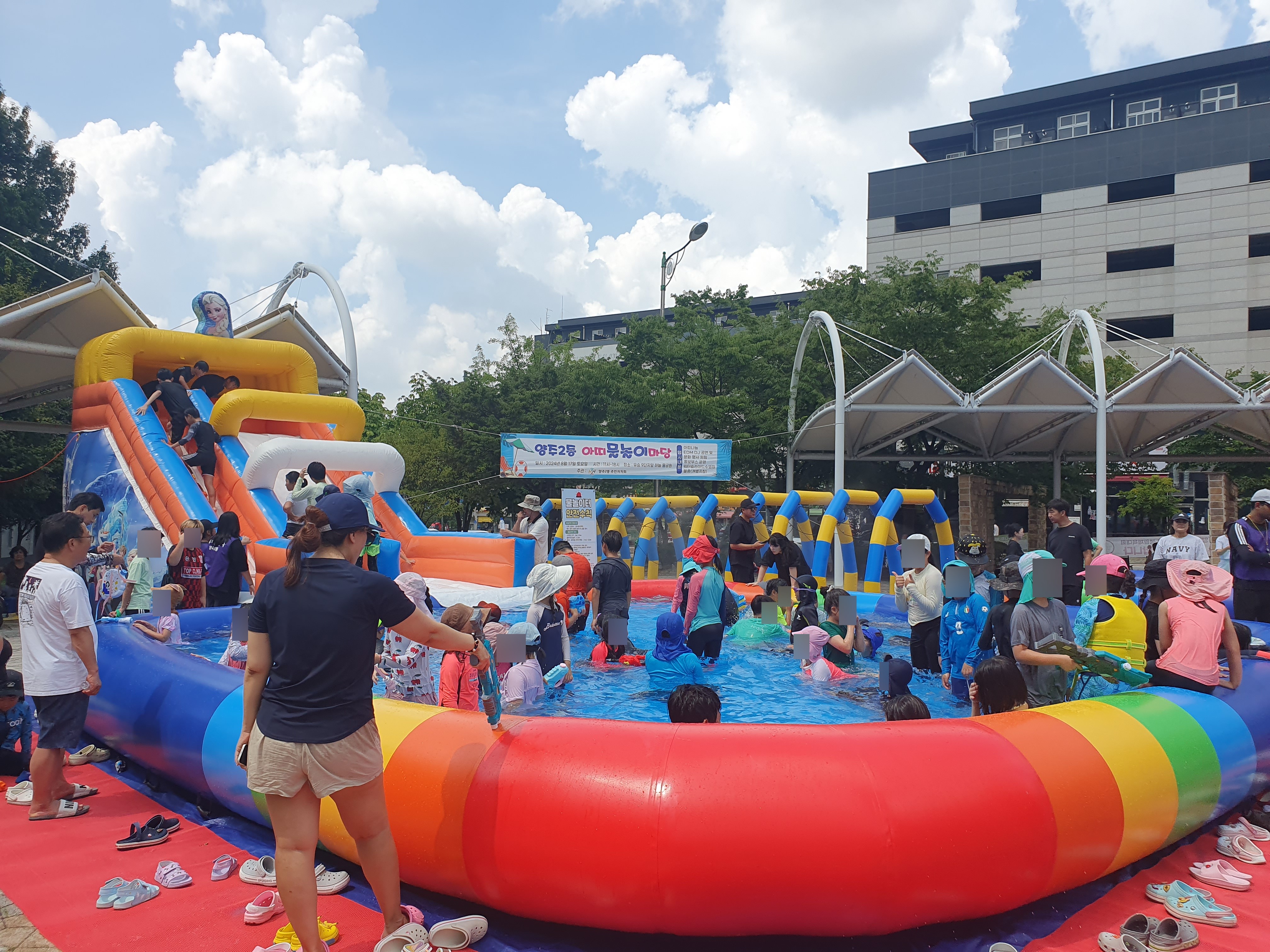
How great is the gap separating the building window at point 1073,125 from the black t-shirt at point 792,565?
4482 centimetres

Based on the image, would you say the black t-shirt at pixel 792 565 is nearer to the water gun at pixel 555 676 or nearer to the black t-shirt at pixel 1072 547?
the black t-shirt at pixel 1072 547

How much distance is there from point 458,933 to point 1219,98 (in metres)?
53.8

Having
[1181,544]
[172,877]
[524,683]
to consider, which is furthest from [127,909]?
[1181,544]

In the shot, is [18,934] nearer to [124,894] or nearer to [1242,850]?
[124,894]

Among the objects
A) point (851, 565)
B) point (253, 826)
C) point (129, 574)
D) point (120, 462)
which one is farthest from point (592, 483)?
point (253, 826)

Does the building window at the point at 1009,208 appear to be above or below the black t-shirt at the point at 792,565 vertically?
above

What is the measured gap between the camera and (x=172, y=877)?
12.1ft

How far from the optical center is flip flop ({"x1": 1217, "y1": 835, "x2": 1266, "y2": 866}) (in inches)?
164

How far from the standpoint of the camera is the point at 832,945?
339 cm

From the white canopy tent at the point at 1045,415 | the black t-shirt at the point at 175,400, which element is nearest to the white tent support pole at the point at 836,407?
the white canopy tent at the point at 1045,415

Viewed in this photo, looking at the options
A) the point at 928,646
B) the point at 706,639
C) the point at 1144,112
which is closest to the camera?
the point at 928,646

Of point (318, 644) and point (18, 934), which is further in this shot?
point (18, 934)

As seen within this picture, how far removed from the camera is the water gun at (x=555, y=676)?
6488mm

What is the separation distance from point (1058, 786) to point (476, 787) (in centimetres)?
245
